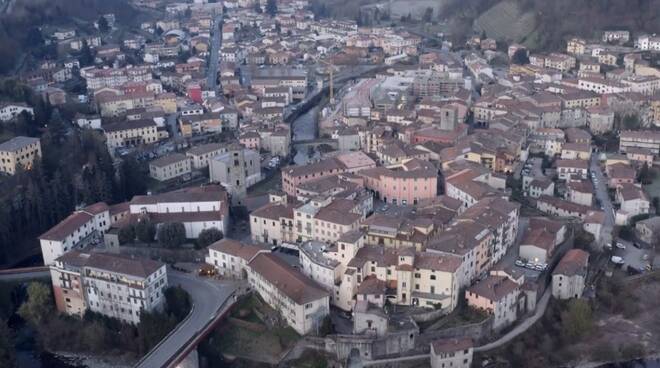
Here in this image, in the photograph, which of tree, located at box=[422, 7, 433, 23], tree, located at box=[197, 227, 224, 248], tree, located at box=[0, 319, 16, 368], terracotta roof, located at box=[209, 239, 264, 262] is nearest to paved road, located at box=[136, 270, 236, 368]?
terracotta roof, located at box=[209, 239, 264, 262]

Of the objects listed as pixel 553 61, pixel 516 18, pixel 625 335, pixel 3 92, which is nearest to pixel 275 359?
pixel 625 335

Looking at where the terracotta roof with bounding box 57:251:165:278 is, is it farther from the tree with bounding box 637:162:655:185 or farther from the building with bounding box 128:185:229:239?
the tree with bounding box 637:162:655:185

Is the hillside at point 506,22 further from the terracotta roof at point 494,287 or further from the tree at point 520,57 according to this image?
the terracotta roof at point 494,287

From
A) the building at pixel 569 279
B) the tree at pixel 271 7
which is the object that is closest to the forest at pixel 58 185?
the building at pixel 569 279

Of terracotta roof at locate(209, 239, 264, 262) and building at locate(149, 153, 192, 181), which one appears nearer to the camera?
terracotta roof at locate(209, 239, 264, 262)

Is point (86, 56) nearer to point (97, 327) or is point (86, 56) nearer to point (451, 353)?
point (97, 327)
